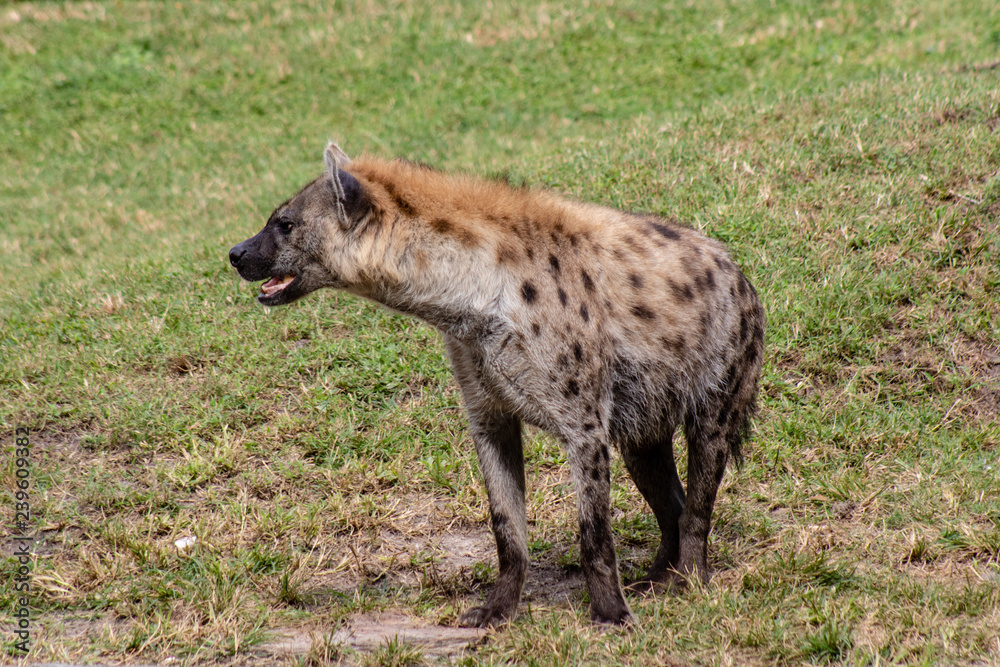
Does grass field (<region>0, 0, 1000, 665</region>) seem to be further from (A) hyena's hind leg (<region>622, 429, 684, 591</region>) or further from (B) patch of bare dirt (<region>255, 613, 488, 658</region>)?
(A) hyena's hind leg (<region>622, 429, 684, 591</region>)

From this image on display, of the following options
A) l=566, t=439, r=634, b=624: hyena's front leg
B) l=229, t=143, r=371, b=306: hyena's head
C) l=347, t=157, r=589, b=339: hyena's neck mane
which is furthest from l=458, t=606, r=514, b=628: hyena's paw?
l=229, t=143, r=371, b=306: hyena's head

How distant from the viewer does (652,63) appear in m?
11.0

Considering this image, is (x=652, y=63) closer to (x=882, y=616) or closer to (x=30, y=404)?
(x=30, y=404)

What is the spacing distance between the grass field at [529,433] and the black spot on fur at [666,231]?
1311mm

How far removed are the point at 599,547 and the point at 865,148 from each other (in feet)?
14.0

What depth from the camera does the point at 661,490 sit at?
4.40 meters

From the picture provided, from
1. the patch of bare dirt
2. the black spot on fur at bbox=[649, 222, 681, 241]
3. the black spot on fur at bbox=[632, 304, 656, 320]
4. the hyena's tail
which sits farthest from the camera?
the black spot on fur at bbox=[649, 222, 681, 241]

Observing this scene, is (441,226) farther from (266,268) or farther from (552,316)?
(266,268)

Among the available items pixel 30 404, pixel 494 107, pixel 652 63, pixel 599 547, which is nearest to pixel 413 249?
pixel 599 547

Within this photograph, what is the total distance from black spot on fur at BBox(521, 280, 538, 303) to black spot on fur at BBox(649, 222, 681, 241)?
0.80 metres

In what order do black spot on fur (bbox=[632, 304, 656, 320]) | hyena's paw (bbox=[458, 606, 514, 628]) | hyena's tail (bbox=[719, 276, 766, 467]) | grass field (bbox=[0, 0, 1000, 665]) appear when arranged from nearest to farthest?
grass field (bbox=[0, 0, 1000, 665]) → hyena's paw (bbox=[458, 606, 514, 628]) → black spot on fur (bbox=[632, 304, 656, 320]) → hyena's tail (bbox=[719, 276, 766, 467])

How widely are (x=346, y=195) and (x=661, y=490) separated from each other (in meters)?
1.89

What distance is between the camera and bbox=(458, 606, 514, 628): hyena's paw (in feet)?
12.9

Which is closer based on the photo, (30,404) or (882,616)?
(882,616)
